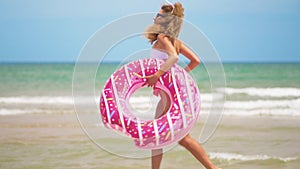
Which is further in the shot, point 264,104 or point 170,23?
point 264,104

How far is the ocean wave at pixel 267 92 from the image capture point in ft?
40.0

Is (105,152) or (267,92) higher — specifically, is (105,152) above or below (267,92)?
above

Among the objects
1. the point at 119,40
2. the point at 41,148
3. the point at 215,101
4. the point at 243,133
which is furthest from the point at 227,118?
the point at 119,40

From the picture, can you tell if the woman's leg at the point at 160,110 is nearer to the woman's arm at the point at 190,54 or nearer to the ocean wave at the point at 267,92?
the woman's arm at the point at 190,54

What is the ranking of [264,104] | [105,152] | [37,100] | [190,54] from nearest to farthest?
[190,54]
[105,152]
[264,104]
[37,100]

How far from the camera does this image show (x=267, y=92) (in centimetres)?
1276

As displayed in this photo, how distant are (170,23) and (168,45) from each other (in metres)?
0.17

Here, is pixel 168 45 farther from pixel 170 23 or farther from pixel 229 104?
pixel 229 104

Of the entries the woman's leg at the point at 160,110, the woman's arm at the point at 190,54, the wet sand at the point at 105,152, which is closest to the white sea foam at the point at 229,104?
the wet sand at the point at 105,152

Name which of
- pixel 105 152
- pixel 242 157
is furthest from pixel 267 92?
pixel 105 152

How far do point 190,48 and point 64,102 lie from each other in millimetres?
7785

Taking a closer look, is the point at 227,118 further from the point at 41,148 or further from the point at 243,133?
the point at 41,148

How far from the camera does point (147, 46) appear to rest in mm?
3965

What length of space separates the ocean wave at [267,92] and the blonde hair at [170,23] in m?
8.65
